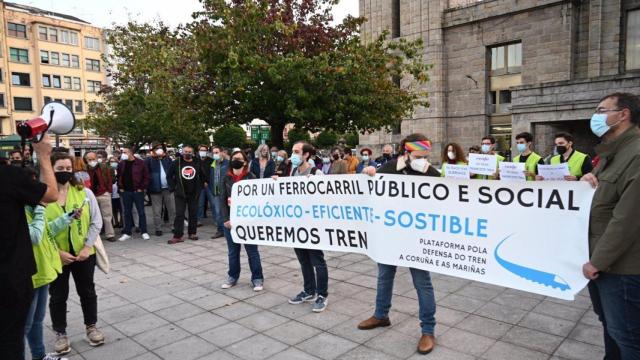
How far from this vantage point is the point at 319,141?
38031 millimetres

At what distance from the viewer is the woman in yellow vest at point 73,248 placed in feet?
13.5

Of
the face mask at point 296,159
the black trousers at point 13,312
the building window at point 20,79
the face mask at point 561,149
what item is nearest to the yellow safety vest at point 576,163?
the face mask at point 561,149

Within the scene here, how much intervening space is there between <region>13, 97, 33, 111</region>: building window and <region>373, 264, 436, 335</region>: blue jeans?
63.3 meters

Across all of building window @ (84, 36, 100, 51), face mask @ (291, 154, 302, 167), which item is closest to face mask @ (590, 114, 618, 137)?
face mask @ (291, 154, 302, 167)

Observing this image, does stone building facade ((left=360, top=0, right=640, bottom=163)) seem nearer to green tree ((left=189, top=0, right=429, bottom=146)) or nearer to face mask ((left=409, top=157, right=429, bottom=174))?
green tree ((left=189, top=0, right=429, bottom=146))

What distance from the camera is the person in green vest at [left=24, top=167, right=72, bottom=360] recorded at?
10.7 feet

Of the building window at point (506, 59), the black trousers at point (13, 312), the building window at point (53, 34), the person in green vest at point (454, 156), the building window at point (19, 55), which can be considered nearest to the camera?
the black trousers at point (13, 312)

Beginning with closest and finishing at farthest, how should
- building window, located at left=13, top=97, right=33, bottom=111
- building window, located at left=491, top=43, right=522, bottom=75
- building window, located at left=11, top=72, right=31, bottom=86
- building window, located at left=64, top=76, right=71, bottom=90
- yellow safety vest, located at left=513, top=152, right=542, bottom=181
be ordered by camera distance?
yellow safety vest, located at left=513, top=152, right=542, bottom=181 → building window, located at left=491, top=43, right=522, bottom=75 → building window, located at left=13, top=97, right=33, bottom=111 → building window, located at left=11, top=72, right=31, bottom=86 → building window, located at left=64, top=76, right=71, bottom=90

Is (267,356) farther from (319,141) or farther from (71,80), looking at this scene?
(71,80)

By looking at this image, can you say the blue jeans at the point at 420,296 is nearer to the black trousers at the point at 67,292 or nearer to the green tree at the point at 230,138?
the black trousers at the point at 67,292

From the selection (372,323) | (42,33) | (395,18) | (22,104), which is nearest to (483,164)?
(372,323)

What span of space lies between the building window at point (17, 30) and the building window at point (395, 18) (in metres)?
49.4

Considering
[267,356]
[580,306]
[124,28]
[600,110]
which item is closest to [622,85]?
[580,306]

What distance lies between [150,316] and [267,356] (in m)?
1.92
